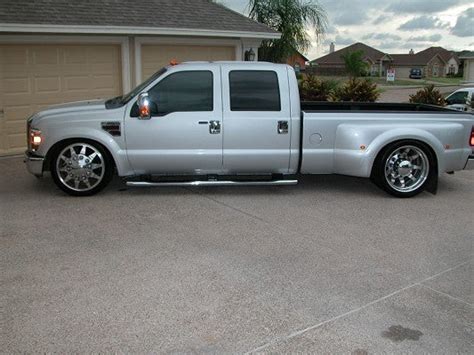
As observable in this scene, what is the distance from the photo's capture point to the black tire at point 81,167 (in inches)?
297

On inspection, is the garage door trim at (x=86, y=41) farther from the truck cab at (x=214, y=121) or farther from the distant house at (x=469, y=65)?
the distant house at (x=469, y=65)

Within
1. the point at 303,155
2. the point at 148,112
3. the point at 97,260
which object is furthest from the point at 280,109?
the point at 97,260

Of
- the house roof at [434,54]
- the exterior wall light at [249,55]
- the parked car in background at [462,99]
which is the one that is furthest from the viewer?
the house roof at [434,54]

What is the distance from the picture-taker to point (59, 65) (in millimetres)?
11672

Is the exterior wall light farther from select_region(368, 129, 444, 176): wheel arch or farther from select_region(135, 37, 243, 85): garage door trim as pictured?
select_region(368, 129, 444, 176): wheel arch

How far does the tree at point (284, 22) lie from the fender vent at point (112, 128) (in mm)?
18176

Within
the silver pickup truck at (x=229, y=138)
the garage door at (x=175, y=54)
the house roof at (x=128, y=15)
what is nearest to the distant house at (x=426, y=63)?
the house roof at (x=128, y=15)

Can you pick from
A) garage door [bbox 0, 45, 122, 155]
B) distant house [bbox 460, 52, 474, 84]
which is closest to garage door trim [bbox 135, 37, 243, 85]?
garage door [bbox 0, 45, 122, 155]

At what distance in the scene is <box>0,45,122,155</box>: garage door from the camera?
36.5 ft

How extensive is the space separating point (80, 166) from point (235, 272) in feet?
11.3

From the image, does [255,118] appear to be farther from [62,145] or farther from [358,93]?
[358,93]

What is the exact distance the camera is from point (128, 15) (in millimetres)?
12492

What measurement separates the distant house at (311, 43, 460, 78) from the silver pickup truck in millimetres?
77912

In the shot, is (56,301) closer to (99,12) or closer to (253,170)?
(253,170)
